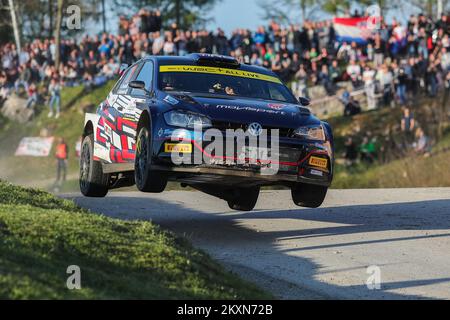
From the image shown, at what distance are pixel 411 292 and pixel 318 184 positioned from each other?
7.94ft

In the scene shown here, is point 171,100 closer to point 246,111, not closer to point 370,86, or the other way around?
point 246,111

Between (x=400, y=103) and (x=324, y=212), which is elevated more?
(x=324, y=212)

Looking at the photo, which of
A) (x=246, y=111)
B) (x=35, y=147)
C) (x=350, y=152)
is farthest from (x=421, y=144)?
(x=246, y=111)

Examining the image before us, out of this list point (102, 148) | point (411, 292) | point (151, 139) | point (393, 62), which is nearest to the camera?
point (411, 292)

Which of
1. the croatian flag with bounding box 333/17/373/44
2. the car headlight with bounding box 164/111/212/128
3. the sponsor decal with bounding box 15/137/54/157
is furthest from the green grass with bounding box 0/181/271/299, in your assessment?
the sponsor decal with bounding box 15/137/54/157

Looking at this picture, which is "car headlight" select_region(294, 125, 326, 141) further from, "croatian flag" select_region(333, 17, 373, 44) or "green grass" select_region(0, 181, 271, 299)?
"croatian flag" select_region(333, 17, 373, 44)

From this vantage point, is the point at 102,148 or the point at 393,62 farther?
the point at 393,62

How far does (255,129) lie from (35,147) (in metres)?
25.4

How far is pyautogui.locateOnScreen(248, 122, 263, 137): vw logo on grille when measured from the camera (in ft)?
35.0

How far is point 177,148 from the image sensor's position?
10.7 metres

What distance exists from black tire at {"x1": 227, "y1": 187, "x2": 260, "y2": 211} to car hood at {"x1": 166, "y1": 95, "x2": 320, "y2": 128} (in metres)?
1.93

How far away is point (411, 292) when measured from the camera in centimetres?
909

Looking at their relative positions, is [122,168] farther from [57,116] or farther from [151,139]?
[57,116]

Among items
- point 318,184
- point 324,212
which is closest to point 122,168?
point 318,184
